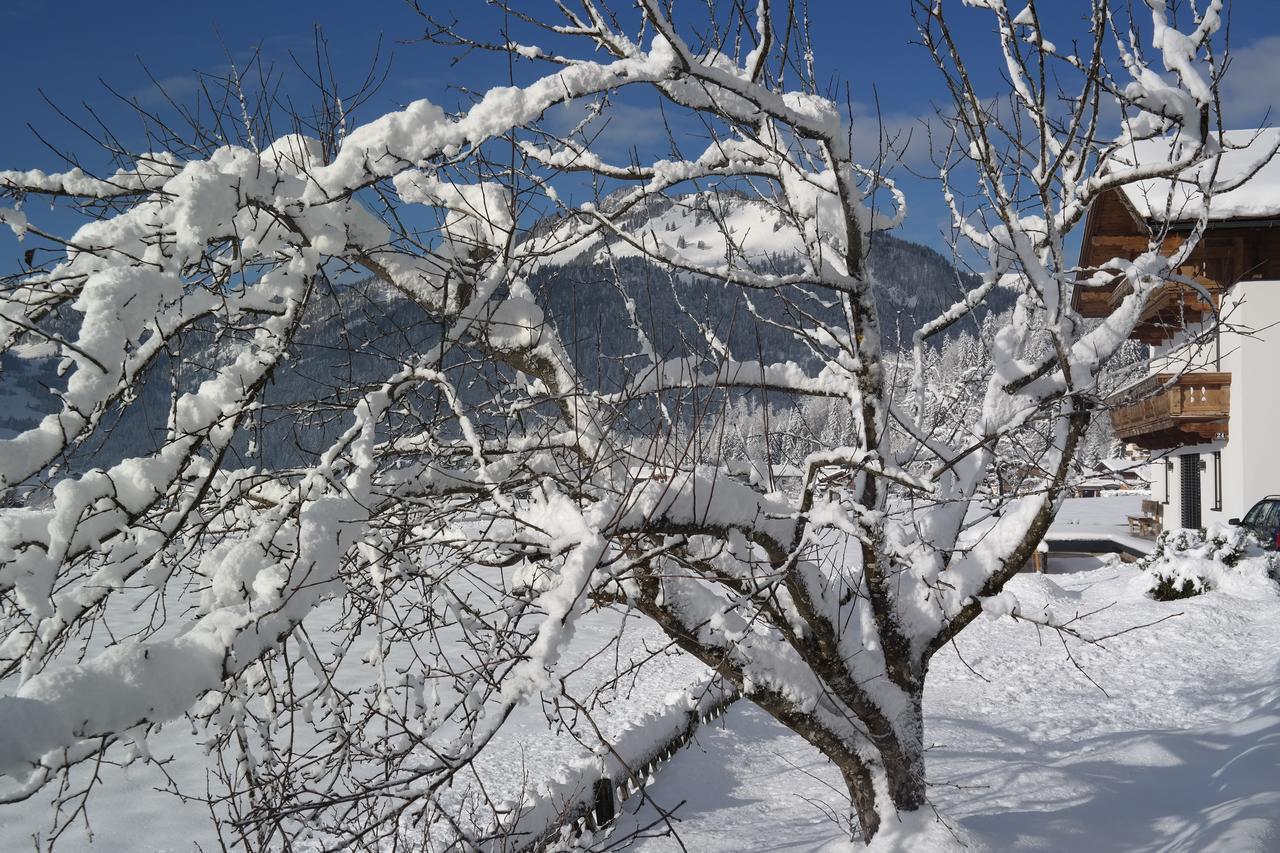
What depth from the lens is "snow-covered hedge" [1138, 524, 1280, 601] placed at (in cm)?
1335

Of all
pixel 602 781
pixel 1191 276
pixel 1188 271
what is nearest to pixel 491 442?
pixel 602 781

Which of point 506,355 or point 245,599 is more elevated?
point 506,355

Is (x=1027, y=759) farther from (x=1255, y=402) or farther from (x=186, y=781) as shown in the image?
(x=1255, y=402)

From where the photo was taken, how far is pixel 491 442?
475 centimetres

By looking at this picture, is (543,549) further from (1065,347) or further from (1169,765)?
(1169,765)

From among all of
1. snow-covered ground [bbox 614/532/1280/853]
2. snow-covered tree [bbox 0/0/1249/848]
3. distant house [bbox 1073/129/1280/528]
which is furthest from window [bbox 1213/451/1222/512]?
snow-covered tree [bbox 0/0/1249/848]

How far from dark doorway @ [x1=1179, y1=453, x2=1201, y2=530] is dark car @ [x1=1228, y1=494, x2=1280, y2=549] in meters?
4.94

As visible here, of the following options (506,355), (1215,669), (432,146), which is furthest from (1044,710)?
(432,146)

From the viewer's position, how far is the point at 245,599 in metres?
2.83

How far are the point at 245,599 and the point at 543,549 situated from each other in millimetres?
1089

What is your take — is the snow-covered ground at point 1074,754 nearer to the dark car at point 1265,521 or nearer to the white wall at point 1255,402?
the dark car at point 1265,521

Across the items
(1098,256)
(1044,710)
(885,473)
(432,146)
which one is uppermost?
(1098,256)

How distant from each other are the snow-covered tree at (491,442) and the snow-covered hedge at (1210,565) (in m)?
10.2

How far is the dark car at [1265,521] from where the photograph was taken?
49.4 feet
